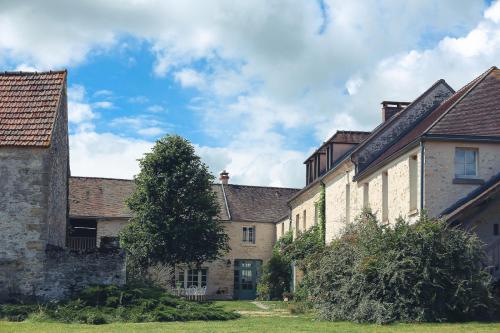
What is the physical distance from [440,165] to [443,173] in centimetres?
27

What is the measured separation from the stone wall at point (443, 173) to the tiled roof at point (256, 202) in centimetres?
2560

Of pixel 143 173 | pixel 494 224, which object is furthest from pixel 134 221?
pixel 494 224

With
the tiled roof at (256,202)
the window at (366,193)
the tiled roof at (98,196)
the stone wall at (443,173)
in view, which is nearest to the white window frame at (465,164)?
the stone wall at (443,173)

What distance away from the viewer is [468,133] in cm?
2258

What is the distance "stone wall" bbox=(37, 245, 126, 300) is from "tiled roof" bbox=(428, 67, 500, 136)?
11476 millimetres

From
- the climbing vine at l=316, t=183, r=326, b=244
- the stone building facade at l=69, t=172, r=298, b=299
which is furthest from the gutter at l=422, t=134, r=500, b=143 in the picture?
the stone building facade at l=69, t=172, r=298, b=299

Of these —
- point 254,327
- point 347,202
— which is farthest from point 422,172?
point 254,327

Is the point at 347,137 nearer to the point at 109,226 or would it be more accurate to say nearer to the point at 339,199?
the point at 339,199

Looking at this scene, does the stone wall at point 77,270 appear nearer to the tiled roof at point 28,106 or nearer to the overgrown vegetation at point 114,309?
the overgrown vegetation at point 114,309

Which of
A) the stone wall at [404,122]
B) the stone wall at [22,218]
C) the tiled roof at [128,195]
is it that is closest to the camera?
the stone wall at [22,218]

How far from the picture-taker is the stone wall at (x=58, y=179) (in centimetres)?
2497

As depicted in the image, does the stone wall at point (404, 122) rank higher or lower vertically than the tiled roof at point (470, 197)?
higher

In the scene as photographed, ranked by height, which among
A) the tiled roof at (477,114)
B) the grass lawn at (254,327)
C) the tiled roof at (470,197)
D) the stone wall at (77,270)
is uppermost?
the tiled roof at (477,114)

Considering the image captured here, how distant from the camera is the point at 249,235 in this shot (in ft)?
155
